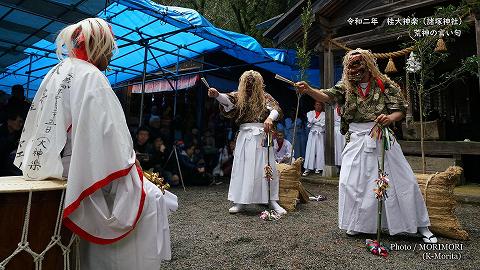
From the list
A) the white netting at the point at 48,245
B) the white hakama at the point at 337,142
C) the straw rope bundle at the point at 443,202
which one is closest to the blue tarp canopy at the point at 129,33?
the white hakama at the point at 337,142

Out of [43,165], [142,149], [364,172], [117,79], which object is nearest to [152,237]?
[43,165]

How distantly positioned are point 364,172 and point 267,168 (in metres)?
1.36

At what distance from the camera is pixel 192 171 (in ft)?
23.0

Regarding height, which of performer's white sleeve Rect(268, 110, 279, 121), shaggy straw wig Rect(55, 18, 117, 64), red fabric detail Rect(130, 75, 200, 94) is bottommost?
performer's white sleeve Rect(268, 110, 279, 121)

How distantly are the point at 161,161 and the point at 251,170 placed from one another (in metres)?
2.80

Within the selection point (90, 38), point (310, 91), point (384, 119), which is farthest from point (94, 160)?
point (384, 119)

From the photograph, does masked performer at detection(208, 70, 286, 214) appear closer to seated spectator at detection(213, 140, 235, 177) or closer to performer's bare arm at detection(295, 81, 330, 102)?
performer's bare arm at detection(295, 81, 330, 102)

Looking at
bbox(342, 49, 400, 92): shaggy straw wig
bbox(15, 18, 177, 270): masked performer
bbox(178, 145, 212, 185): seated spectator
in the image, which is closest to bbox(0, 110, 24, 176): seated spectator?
bbox(178, 145, 212, 185): seated spectator

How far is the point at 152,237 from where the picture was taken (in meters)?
1.63

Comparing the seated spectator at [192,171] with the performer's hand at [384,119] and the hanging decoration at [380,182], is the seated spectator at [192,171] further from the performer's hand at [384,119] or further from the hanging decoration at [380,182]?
the performer's hand at [384,119]

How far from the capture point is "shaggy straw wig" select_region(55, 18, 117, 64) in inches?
66.7

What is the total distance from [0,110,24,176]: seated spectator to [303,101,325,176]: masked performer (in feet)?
20.4

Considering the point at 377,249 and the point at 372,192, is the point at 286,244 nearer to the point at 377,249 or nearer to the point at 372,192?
the point at 377,249

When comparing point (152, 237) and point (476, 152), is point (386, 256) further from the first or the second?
point (476, 152)
